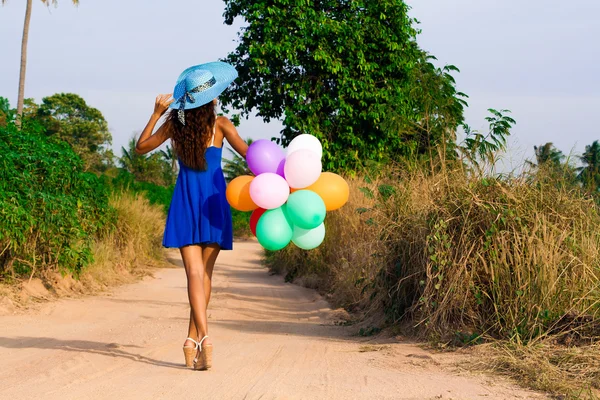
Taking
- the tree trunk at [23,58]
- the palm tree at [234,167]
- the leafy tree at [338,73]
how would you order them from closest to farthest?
1. the leafy tree at [338,73]
2. the tree trunk at [23,58]
3. the palm tree at [234,167]

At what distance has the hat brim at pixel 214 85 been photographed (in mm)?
5633

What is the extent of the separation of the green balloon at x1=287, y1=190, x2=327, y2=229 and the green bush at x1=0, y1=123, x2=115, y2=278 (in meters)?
4.51

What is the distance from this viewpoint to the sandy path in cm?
473

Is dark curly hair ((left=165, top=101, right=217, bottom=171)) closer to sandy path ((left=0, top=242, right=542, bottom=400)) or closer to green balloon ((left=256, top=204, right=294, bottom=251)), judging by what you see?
green balloon ((left=256, top=204, right=294, bottom=251))

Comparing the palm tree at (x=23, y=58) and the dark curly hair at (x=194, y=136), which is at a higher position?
the palm tree at (x=23, y=58)

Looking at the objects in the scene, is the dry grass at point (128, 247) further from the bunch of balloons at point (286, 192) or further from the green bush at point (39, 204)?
the bunch of balloons at point (286, 192)

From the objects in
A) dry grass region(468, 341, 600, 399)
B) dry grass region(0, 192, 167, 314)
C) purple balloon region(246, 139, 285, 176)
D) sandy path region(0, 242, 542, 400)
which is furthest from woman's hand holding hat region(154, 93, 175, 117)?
dry grass region(0, 192, 167, 314)

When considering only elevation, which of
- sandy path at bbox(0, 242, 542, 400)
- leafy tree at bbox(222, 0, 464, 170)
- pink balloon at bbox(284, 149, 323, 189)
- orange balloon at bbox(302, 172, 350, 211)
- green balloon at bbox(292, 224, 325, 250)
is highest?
leafy tree at bbox(222, 0, 464, 170)

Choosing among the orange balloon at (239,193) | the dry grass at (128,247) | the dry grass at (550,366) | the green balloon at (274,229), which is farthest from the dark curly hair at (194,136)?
the dry grass at (128,247)

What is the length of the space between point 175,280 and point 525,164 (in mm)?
10285

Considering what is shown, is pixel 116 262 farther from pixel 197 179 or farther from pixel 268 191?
pixel 268 191

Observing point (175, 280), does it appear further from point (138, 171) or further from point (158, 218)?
point (138, 171)

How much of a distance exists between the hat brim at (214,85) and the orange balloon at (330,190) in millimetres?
1102

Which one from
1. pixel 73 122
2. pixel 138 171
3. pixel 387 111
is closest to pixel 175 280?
pixel 387 111
